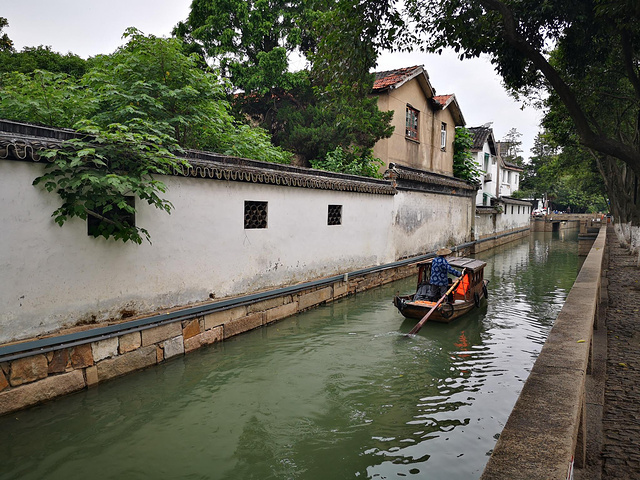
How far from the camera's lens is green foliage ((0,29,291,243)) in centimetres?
588

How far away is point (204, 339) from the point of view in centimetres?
779

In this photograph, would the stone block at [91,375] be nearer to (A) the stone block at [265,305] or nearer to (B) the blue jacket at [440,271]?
(A) the stone block at [265,305]

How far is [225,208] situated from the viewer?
27.9 feet

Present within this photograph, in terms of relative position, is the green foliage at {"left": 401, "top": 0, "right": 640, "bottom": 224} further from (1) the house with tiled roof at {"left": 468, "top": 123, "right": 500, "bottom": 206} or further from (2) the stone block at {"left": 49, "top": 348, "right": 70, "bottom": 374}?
(1) the house with tiled roof at {"left": 468, "top": 123, "right": 500, "bottom": 206}

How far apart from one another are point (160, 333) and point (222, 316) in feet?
4.60

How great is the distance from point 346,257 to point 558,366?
8.77 meters

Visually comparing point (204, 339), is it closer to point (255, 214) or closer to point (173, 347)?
point (173, 347)

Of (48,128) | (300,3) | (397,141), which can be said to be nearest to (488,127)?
(397,141)

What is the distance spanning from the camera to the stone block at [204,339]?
24.5 ft

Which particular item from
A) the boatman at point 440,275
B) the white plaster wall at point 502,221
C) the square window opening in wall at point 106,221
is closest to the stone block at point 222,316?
the square window opening in wall at point 106,221

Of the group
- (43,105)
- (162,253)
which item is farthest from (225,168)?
(43,105)

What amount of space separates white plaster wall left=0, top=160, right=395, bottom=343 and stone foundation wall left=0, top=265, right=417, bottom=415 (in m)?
0.40

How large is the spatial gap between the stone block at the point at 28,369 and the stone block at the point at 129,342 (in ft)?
3.33

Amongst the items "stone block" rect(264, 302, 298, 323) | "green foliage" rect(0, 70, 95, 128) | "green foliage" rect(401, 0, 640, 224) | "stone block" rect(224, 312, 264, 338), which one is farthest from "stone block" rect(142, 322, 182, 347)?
"green foliage" rect(401, 0, 640, 224)
